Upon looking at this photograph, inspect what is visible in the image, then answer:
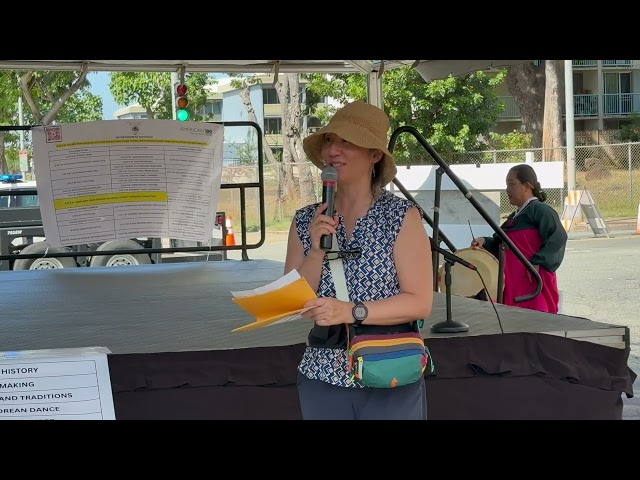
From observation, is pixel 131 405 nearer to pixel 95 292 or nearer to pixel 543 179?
pixel 95 292

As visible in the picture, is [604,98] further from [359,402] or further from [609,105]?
[359,402]

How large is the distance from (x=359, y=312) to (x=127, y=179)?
5.35 meters

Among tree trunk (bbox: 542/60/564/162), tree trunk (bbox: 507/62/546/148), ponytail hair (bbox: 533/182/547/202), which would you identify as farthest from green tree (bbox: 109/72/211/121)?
ponytail hair (bbox: 533/182/547/202)

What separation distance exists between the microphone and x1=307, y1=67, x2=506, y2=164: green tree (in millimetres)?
19557

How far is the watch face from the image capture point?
2.80 metres

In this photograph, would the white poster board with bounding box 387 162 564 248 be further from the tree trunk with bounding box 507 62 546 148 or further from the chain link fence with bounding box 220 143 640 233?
the tree trunk with bounding box 507 62 546 148

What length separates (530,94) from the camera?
28.1 m

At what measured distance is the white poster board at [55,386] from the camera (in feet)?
9.62

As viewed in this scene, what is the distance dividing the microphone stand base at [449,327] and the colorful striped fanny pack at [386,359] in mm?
1476

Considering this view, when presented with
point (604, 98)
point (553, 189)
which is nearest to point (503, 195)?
point (553, 189)

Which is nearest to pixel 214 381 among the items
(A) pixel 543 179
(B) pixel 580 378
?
(B) pixel 580 378

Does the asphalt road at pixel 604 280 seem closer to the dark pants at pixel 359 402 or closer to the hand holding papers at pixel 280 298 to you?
the dark pants at pixel 359 402
